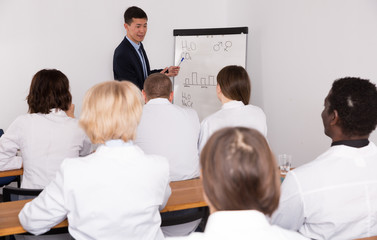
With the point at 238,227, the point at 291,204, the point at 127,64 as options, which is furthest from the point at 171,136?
the point at 127,64

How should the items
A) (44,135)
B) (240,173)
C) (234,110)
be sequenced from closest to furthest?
(240,173) → (44,135) → (234,110)

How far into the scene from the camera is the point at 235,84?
3004 mm

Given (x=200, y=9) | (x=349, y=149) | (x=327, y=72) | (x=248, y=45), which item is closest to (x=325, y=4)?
(x=327, y=72)

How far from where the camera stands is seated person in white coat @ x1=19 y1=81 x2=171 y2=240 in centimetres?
161

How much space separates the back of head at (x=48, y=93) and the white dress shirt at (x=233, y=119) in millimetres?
937

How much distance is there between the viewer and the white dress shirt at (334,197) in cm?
155

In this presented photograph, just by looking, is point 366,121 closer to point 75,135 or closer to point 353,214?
point 353,214

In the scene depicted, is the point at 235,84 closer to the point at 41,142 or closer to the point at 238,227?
the point at 41,142

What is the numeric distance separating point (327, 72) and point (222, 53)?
1484 millimetres

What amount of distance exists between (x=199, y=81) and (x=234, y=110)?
81.6 inches

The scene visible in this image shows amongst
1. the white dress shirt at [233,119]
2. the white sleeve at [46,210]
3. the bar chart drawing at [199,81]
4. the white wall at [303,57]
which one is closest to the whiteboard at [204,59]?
the bar chart drawing at [199,81]

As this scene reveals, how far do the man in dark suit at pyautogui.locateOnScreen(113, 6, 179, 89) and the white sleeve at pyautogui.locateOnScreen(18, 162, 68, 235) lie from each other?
288 centimetres

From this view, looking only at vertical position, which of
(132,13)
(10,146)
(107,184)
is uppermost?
(132,13)

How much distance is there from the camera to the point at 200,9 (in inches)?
206
